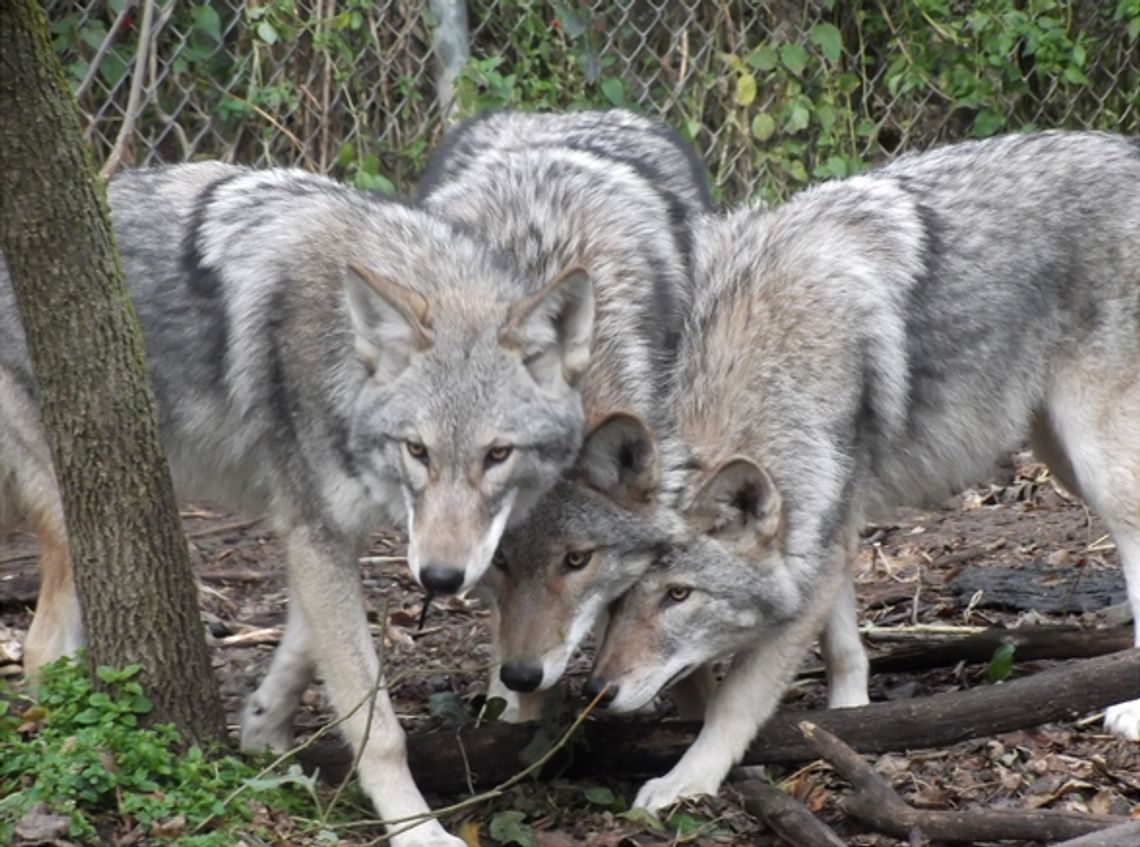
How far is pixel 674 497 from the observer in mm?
5152

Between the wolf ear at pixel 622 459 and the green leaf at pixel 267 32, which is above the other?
the green leaf at pixel 267 32

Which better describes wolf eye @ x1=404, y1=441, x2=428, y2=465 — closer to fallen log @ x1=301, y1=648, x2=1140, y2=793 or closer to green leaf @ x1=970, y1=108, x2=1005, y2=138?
fallen log @ x1=301, y1=648, x2=1140, y2=793

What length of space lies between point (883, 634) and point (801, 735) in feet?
4.74

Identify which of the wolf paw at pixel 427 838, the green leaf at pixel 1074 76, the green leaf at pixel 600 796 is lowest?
the green leaf at pixel 600 796

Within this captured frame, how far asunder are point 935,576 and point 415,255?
3.15 meters

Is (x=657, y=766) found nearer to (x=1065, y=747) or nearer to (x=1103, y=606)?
(x=1065, y=747)

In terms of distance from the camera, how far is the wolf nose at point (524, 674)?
485 centimetres

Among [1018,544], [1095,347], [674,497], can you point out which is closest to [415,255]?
[674,497]

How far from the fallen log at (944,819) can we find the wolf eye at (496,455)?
1.20 m

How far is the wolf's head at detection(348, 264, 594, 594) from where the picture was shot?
457 centimetres

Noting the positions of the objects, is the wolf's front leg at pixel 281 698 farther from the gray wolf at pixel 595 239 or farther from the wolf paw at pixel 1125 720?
the wolf paw at pixel 1125 720

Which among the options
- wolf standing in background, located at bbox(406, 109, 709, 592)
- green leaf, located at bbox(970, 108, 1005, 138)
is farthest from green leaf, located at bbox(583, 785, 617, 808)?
green leaf, located at bbox(970, 108, 1005, 138)

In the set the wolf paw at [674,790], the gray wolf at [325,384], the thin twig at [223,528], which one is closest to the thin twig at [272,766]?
the gray wolf at [325,384]

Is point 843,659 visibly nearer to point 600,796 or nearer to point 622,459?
point 600,796
